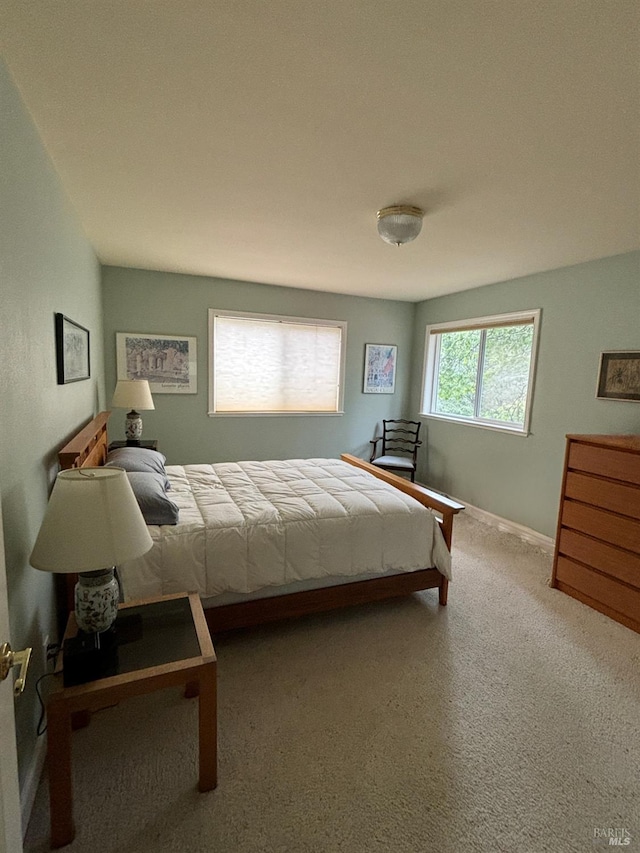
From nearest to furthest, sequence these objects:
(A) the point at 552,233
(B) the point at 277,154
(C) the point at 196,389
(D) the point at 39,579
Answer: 1. (D) the point at 39,579
2. (B) the point at 277,154
3. (A) the point at 552,233
4. (C) the point at 196,389

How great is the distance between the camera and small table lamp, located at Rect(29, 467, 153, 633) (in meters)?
1.16

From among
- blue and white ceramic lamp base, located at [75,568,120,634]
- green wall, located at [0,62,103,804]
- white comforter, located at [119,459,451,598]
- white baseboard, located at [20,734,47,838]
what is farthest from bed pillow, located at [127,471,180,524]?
white baseboard, located at [20,734,47,838]

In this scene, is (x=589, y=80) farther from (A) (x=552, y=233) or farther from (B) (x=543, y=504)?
(B) (x=543, y=504)

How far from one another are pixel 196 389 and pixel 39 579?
2927mm

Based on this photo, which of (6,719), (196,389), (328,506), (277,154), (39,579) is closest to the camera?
(6,719)

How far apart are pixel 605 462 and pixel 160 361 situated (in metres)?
3.95

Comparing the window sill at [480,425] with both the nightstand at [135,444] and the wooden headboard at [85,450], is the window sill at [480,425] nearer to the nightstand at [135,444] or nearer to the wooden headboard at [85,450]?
the nightstand at [135,444]

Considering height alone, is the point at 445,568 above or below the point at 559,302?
below

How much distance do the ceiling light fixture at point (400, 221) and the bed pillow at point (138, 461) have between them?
2044 millimetres

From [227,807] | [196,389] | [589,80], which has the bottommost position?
[227,807]

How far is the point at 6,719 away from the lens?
2.50 ft

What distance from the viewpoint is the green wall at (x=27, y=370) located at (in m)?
1.24

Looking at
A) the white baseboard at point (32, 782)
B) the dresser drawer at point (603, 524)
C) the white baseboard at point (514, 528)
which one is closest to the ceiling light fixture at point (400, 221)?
the dresser drawer at point (603, 524)

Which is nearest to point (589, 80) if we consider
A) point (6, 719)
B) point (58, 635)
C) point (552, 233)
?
point (552, 233)
